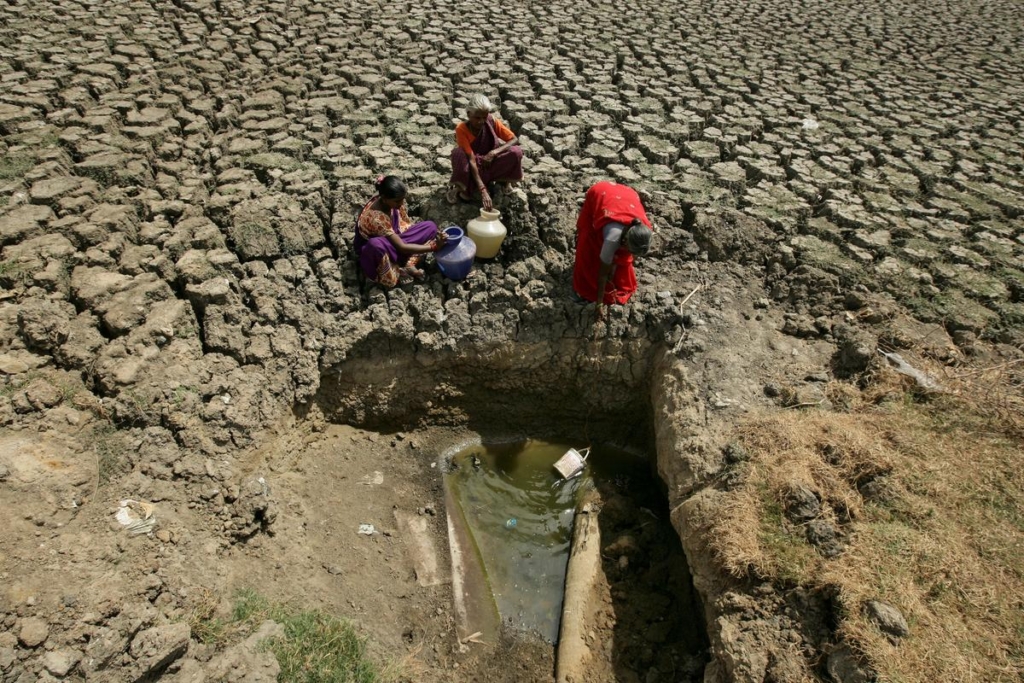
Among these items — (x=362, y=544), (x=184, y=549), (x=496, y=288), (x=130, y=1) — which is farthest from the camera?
(x=130, y=1)

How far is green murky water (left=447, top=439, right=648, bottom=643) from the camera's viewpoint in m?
3.59

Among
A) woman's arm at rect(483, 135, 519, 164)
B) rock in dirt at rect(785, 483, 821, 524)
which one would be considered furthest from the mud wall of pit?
rock in dirt at rect(785, 483, 821, 524)

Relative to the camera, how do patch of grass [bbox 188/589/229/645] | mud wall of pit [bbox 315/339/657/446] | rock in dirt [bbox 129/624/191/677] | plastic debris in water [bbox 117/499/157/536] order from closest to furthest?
rock in dirt [bbox 129/624/191/677], patch of grass [bbox 188/589/229/645], plastic debris in water [bbox 117/499/157/536], mud wall of pit [bbox 315/339/657/446]

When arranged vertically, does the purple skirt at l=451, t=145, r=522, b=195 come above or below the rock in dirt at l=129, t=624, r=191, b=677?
above

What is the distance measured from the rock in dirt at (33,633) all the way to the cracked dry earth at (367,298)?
10 mm

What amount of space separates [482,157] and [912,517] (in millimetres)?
3141

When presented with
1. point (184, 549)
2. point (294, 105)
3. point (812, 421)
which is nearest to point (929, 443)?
point (812, 421)

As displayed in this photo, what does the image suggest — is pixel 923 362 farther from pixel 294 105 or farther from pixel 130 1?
pixel 130 1

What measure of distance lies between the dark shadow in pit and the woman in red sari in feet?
4.30

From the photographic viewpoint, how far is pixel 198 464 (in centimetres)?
311

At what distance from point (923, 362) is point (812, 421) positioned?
91 cm

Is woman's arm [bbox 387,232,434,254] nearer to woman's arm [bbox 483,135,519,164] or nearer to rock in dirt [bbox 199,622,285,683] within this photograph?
woman's arm [bbox 483,135,519,164]

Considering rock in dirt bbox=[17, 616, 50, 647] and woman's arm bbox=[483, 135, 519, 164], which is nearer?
rock in dirt bbox=[17, 616, 50, 647]

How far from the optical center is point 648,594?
3498mm
